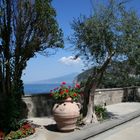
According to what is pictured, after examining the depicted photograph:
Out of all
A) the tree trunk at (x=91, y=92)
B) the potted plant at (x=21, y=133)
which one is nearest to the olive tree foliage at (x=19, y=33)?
the potted plant at (x=21, y=133)

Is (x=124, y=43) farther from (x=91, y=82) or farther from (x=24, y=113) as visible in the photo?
(x=24, y=113)

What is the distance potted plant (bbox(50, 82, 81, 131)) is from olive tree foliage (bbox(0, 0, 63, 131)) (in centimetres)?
137

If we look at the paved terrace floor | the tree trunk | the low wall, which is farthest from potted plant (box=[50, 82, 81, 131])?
the low wall

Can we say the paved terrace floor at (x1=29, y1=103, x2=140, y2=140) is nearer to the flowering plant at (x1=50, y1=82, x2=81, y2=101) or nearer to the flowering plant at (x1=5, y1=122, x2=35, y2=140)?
the flowering plant at (x1=5, y1=122, x2=35, y2=140)

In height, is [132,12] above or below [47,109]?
above

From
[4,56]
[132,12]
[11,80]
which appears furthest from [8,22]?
→ [132,12]

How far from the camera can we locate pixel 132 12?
47.2ft

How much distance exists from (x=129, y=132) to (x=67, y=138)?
2.62 meters

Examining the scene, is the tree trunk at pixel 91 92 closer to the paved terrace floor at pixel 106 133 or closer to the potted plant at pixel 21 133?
the paved terrace floor at pixel 106 133

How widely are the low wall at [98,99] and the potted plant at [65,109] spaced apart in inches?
137

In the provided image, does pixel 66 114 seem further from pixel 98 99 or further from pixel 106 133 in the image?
pixel 98 99

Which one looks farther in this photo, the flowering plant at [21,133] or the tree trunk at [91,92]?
the tree trunk at [91,92]

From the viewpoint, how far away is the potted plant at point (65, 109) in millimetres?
11758

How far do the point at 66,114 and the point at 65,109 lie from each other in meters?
0.17
